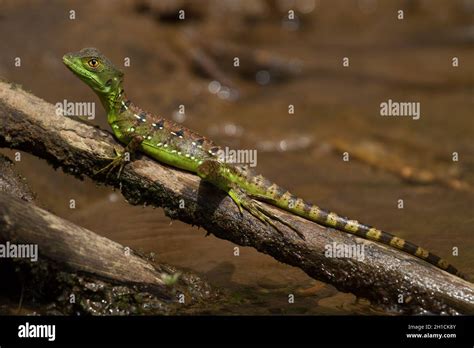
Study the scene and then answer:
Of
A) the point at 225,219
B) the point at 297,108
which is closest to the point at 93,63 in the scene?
the point at 225,219

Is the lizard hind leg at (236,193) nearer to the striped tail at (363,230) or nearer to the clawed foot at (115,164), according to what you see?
the striped tail at (363,230)

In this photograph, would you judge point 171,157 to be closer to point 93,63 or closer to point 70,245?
point 93,63

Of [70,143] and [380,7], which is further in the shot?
[380,7]

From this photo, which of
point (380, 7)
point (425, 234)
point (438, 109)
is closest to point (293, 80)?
point (438, 109)

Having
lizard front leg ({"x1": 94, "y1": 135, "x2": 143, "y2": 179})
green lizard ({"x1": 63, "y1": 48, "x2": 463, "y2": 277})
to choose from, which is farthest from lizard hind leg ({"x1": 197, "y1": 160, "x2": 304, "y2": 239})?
lizard front leg ({"x1": 94, "y1": 135, "x2": 143, "y2": 179})
